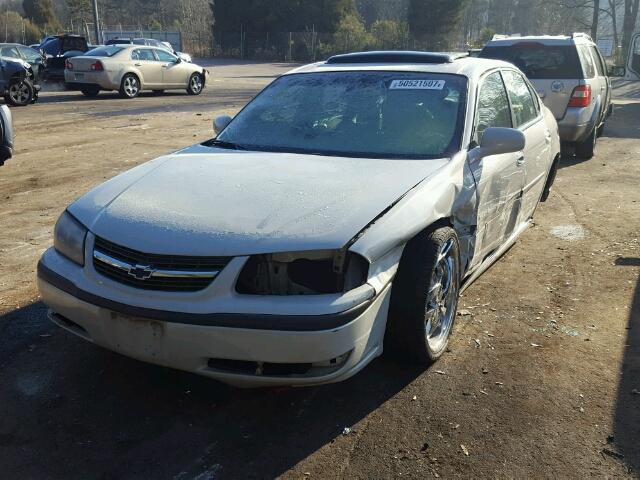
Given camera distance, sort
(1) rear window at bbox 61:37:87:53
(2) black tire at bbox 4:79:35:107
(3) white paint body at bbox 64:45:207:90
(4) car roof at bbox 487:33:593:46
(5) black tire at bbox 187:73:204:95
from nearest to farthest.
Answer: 1. (4) car roof at bbox 487:33:593:46
2. (2) black tire at bbox 4:79:35:107
3. (3) white paint body at bbox 64:45:207:90
4. (5) black tire at bbox 187:73:204:95
5. (1) rear window at bbox 61:37:87:53

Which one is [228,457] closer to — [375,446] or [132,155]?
[375,446]

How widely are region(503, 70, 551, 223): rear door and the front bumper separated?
8.30ft

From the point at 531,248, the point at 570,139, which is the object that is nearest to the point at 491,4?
the point at 570,139

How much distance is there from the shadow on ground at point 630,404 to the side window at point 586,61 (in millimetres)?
6065

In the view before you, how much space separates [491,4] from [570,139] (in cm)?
6408

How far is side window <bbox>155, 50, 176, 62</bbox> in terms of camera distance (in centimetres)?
1919

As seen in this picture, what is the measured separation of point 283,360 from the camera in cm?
270

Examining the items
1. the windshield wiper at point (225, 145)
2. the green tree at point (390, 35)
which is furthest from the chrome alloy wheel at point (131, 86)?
the green tree at point (390, 35)

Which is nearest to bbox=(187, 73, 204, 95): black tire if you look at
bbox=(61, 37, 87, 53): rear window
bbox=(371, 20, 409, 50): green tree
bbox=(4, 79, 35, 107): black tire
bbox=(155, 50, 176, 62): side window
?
bbox=(155, 50, 176, 62): side window

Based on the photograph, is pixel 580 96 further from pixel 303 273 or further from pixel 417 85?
pixel 303 273

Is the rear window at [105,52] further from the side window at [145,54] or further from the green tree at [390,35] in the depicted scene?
the green tree at [390,35]

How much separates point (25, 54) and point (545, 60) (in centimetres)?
1677

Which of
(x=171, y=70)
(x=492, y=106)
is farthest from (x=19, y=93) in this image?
(x=492, y=106)

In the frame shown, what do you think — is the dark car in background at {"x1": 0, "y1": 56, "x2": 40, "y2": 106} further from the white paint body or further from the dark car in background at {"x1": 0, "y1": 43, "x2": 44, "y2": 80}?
the dark car in background at {"x1": 0, "y1": 43, "x2": 44, "y2": 80}
